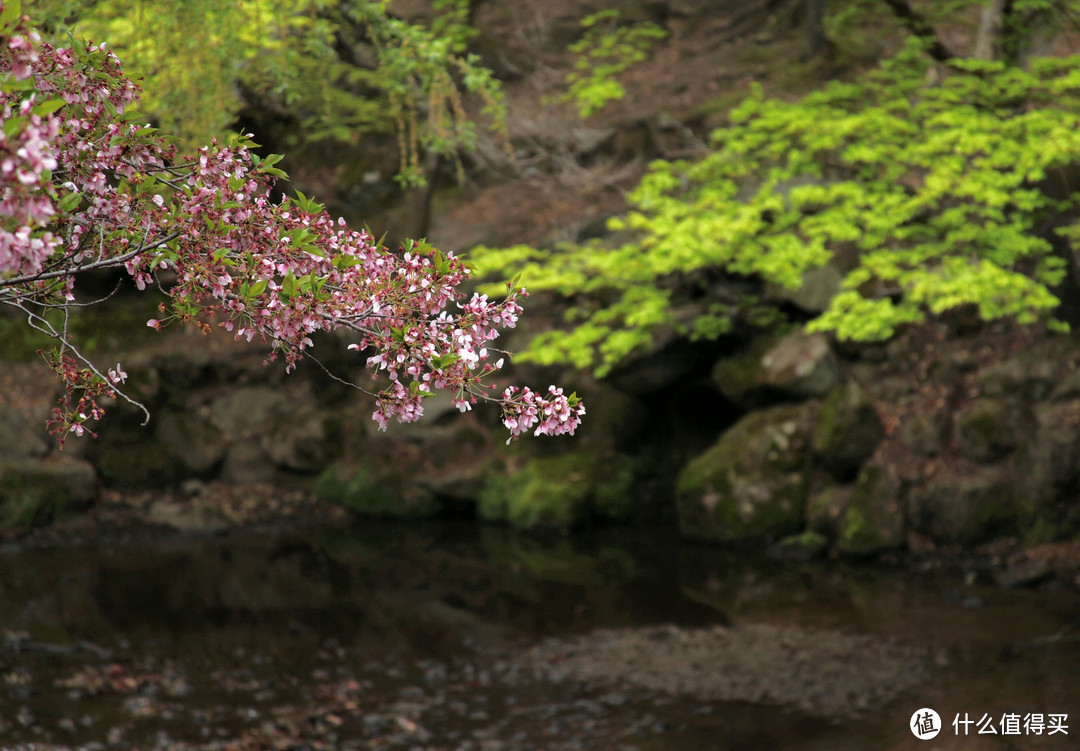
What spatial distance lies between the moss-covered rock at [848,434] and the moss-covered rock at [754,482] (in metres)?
0.38

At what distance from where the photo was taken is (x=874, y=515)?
13.2 metres

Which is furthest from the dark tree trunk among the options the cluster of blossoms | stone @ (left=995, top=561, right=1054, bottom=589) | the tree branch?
the cluster of blossoms

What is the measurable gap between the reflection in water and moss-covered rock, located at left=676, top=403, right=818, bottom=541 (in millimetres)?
612

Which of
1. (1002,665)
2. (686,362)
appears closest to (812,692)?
(1002,665)

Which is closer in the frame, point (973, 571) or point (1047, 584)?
point (1047, 584)

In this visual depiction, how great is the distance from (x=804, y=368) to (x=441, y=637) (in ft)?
24.0

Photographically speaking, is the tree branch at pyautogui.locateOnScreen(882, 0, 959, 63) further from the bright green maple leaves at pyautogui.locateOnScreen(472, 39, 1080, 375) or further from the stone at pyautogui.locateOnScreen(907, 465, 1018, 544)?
the stone at pyautogui.locateOnScreen(907, 465, 1018, 544)

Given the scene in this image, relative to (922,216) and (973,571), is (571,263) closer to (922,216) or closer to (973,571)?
(922,216)

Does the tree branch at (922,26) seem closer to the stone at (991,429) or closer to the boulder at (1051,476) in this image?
the stone at (991,429)

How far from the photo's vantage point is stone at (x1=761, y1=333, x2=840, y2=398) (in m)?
14.6

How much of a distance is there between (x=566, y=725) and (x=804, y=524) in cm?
723

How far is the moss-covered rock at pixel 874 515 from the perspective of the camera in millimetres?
13031

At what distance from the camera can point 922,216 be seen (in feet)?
46.2

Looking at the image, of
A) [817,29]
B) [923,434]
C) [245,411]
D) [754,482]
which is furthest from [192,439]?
[817,29]
